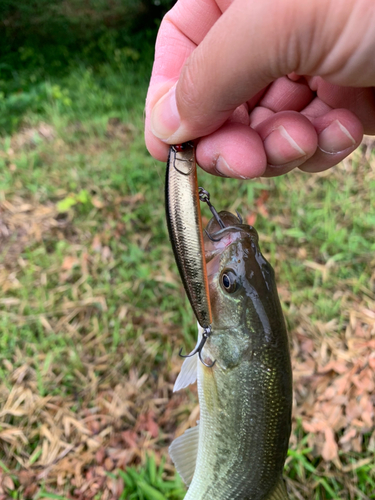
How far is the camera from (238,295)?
1342 millimetres

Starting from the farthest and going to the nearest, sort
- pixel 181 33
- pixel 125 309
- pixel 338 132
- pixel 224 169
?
pixel 125 309 → pixel 181 33 → pixel 338 132 → pixel 224 169

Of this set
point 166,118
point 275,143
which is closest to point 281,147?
point 275,143

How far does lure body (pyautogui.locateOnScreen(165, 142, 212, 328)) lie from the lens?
1139mm

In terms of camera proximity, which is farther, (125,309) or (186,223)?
(125,309)

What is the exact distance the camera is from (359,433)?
7.75 ft

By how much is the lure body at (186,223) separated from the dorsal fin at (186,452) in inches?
30.3

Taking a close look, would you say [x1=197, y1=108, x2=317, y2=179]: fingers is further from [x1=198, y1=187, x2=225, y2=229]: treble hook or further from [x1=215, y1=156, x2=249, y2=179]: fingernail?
[x1=198, y1=187, x2=225, y2=229]: treble hook

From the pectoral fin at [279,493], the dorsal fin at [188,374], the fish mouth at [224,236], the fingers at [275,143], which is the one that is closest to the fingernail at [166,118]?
the fingers at [275,143]

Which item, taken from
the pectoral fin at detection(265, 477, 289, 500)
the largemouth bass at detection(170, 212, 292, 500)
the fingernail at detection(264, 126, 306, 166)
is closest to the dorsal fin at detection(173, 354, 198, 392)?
the largemouth bass at detection(170, 212, 292, 500)

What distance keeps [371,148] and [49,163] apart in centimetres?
380

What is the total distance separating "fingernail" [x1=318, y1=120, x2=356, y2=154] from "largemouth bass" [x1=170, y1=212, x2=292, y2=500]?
58 centimetres

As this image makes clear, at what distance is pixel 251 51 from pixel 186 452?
1606 millimetres

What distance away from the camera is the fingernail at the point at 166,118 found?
1.32m

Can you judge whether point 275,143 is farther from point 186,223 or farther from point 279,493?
point 279,493
